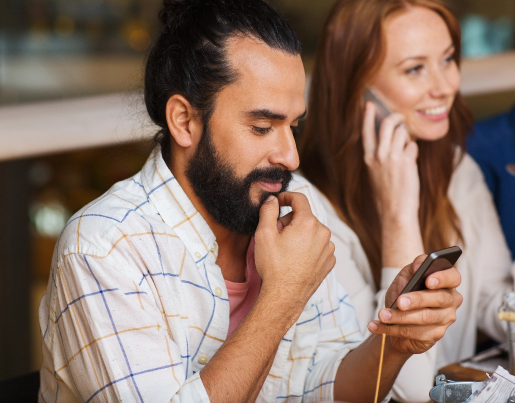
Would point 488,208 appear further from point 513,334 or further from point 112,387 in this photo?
point 112,387

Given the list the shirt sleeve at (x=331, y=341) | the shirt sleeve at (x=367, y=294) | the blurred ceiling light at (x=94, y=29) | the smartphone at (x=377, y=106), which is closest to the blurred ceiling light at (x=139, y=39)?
Result: the blurred ceiling light at (x=94, y=29)

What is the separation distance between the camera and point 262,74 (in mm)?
1300

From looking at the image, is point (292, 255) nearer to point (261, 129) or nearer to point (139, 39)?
point (261, 129)

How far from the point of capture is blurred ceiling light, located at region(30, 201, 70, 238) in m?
4.14

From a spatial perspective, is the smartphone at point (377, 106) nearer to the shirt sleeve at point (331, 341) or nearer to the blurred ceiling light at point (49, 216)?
the shirt sleeve at point (331, 341)

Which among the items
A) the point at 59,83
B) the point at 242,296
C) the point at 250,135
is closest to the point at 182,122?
the point at 250,135

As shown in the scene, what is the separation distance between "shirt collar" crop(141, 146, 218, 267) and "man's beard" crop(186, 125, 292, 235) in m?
0.04

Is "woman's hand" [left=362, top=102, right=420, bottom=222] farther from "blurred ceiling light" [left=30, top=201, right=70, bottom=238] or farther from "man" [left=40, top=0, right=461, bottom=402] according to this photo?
"blurred ceiling light" [left=30, top=201, right=70, bottom=238]

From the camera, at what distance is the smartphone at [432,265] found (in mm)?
1106

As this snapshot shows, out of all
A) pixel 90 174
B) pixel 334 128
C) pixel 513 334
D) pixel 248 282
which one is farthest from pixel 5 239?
pixel 513 334

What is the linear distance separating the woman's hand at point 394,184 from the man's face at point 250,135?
20.9 inches

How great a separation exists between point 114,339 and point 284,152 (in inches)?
19.1

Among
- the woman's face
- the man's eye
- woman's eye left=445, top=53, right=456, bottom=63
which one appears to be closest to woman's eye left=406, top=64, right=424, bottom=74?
the woman's face

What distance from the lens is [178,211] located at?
1.35 meters
